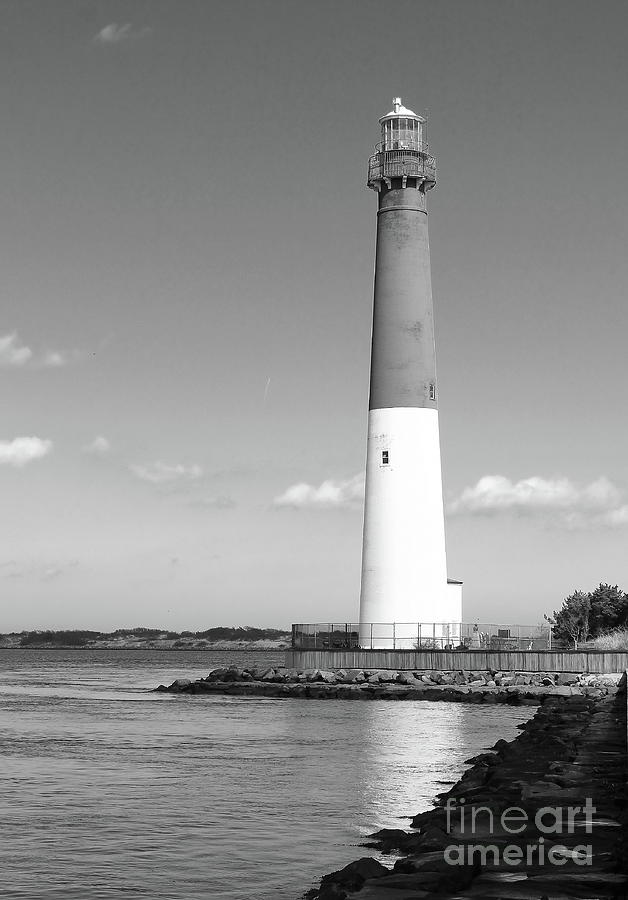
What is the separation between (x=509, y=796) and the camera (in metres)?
14.4

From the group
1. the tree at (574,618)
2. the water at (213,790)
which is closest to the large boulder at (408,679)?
the water at (213,790)

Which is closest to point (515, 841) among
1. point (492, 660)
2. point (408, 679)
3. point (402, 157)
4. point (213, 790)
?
point (213, 790)

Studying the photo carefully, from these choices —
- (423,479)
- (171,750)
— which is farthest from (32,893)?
(423,479)

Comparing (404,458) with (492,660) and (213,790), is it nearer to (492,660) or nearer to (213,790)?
(492,660)

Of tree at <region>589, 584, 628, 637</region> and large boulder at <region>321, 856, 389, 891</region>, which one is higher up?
tree at <region>589, 584, 628, 637</region>

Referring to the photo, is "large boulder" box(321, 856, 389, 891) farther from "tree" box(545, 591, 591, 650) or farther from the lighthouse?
"tree" box(545, 591, 591, 650)

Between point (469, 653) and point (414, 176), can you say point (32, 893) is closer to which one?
point (469, 653)

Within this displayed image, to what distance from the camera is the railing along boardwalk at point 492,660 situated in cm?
3819

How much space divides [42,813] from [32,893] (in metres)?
4.52

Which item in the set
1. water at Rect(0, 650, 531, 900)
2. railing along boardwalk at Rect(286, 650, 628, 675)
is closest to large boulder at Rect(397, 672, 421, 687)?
railing along boardwalk at Rect(286, 650, 628, 675)

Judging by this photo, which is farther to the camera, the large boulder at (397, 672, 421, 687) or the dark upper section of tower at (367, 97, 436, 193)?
the dark upper section of tower at (367, 97, 436, 193)

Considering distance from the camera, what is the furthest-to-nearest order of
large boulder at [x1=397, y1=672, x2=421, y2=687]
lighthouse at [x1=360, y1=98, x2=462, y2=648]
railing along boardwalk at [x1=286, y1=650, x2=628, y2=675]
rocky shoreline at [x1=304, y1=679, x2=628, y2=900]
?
railing along boardwalk at [x1=286, y1=650, x2=628, y2=675] < lighthouse at [x1=360, y1=98, x2=462, y2=648] < large boulder at [x1=397, y1=672, x2=421, y2=687] < rocky shoreline at [x1=304, y1=679, x2=628, y2=900]

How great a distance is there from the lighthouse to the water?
14.6 ft

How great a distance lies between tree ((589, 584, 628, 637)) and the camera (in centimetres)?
5184
